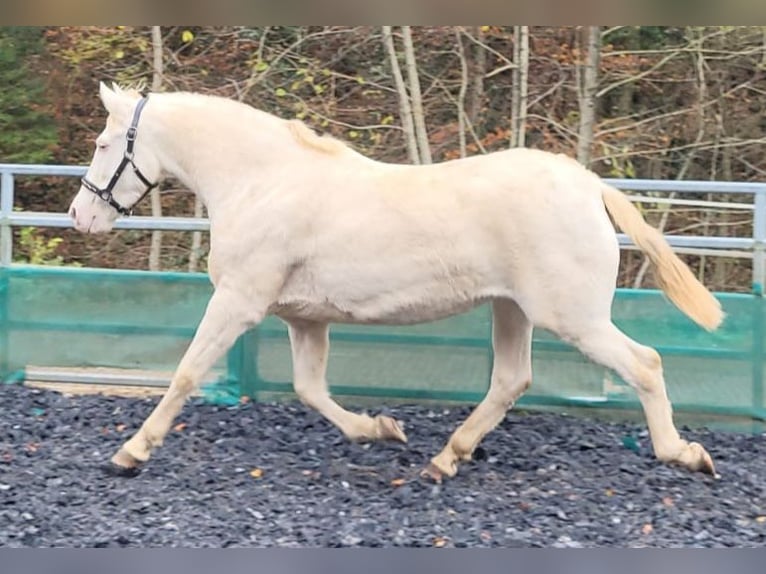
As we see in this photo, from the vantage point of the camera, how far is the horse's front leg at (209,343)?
4395mm

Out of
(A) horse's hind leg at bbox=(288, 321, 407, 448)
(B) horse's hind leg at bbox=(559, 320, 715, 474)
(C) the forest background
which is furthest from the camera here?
(C) the forest background

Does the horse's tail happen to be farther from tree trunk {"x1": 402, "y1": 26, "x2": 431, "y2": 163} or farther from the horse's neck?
tree trunk {"x1": 402, "y1": 26, "x2": 431, "y2": 163}

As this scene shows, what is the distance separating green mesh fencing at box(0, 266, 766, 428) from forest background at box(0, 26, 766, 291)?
2.78 metres

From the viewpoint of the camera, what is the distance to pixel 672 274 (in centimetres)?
452

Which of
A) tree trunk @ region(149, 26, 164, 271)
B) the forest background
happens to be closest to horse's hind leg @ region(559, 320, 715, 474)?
the forest background

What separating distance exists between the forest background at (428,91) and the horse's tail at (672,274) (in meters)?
4.51

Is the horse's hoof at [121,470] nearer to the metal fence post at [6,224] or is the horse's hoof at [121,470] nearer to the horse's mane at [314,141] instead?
the horse's mane at [314,141]

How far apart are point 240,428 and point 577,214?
2148mm

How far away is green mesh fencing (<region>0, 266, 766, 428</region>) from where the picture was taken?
553 centimetres

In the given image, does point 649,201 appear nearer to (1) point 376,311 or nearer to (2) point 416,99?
(1) point 376,311

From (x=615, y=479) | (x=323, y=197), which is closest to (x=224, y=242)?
(x=323, y=197)

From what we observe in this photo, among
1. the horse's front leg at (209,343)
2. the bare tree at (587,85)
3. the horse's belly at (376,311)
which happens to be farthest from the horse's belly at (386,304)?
the bare tree at (587,85)

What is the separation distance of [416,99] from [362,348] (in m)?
3.95

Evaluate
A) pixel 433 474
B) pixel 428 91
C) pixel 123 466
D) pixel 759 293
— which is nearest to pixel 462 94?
pixel 428 91
